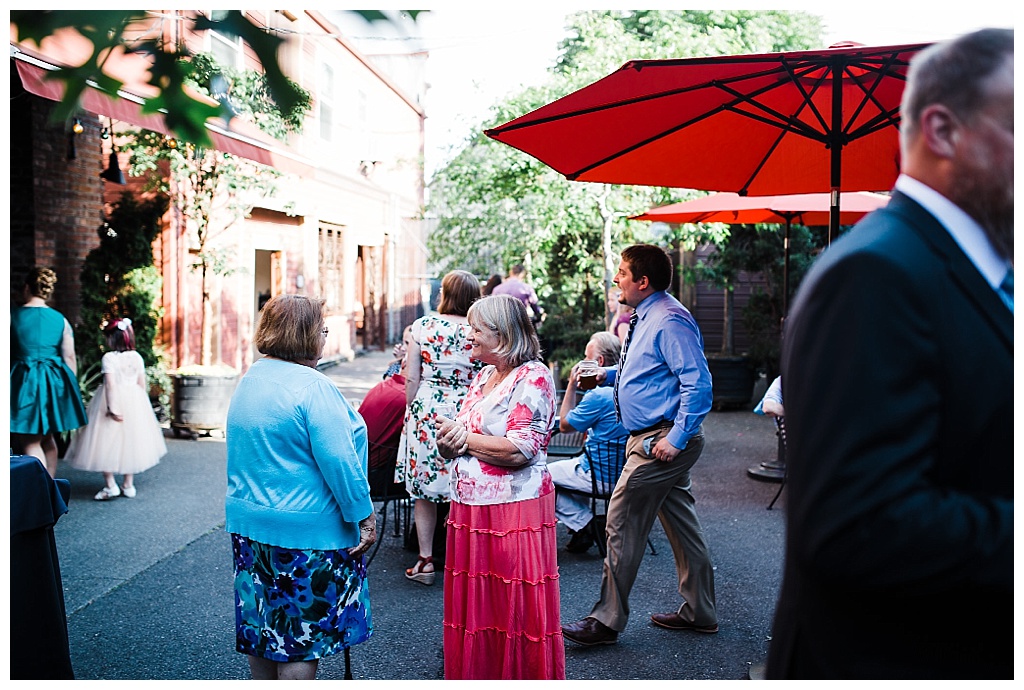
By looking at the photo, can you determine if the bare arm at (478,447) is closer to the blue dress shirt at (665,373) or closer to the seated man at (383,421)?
the blue dress shirt at (665,373)

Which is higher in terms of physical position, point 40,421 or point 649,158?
point 649,158

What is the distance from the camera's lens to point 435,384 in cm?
531

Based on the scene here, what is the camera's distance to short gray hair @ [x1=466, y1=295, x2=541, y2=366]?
3668mm

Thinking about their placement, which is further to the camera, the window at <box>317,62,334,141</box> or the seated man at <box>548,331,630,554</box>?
the window at <box>317,62,334,141</box>

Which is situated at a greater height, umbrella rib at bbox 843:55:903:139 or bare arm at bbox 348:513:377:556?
umbrella rib at bbox 843:55:903:139

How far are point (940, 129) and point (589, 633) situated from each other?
11.4ft

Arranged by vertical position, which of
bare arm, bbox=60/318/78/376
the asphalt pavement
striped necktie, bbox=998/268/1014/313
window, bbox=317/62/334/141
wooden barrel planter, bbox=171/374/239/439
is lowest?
the asphalt pavement

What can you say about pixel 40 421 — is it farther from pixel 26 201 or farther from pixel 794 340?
pixel 794 340

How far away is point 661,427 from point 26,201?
7980mm

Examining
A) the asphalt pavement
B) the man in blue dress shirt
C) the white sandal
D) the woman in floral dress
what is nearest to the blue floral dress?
the woman in floral dress

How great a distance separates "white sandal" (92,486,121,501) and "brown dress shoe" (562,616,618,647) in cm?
457

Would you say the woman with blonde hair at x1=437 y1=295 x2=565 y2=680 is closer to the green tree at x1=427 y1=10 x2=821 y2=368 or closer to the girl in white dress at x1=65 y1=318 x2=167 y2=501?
the girl in white dress at x1=65 y1=318 x2=167 y2=501
